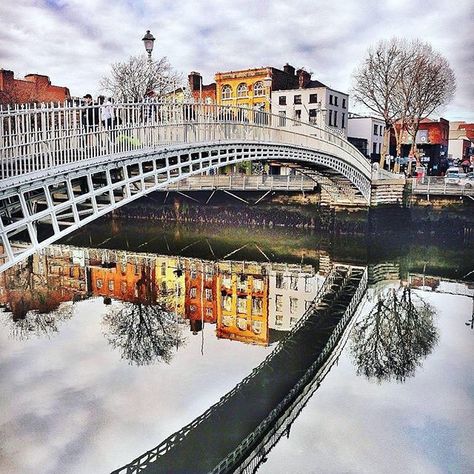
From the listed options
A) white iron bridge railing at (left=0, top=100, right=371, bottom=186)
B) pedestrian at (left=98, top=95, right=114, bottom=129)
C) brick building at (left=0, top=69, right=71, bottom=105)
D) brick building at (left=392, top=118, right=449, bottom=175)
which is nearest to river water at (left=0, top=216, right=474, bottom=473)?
white iron bridge railing at (left=0, top=100, right=371, bottom=186)

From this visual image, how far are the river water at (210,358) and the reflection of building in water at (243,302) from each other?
0.03 metres

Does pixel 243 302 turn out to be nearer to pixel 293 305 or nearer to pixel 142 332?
pixel 293 305

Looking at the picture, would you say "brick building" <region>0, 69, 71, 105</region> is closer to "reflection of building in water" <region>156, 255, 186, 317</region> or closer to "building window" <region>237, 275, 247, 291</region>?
A: "reflection of building in water" <region>156, 255, 186, 317</region>

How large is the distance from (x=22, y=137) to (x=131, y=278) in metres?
4.94

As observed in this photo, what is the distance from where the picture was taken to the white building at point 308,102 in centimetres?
1766

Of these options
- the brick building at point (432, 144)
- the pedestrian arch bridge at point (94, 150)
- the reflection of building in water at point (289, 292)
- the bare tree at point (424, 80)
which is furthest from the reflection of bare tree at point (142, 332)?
the brick building at point (432, 144)

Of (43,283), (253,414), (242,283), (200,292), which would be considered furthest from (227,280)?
(253,414)

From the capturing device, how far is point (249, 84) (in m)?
18.5

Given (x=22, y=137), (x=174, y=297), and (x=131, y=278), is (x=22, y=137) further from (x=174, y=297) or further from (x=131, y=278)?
(x=131, y=278)

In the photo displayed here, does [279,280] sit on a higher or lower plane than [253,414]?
lower

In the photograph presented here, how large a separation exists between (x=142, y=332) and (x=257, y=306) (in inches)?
70.4

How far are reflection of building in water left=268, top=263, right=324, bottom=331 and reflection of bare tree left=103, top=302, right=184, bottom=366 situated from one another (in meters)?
1.28

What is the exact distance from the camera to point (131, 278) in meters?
8.71

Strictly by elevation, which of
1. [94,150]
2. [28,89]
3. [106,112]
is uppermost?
[28,89]
